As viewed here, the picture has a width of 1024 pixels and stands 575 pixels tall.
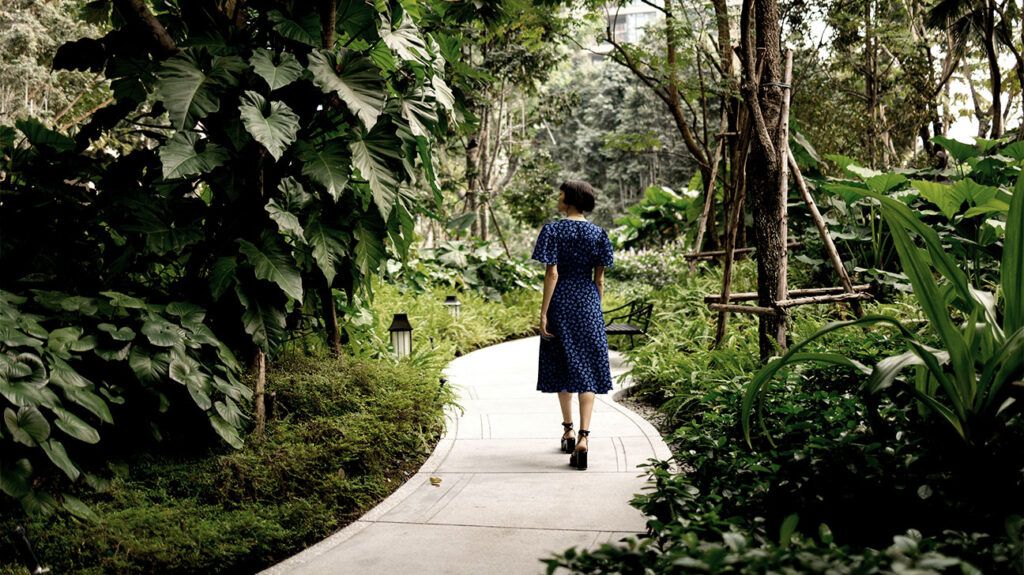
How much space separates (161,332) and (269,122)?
1.04 m

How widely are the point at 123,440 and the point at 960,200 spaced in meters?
5.62

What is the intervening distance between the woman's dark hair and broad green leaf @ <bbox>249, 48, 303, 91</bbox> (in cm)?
152

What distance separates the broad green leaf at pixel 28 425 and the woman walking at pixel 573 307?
2439mm

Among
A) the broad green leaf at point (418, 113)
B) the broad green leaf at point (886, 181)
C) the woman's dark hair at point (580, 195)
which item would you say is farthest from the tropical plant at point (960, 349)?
the broad green leaf at point (886, 181)

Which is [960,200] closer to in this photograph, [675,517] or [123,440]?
[675,517]

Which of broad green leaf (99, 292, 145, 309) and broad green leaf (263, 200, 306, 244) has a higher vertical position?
broad green leaf (263, 200, 306, 244)

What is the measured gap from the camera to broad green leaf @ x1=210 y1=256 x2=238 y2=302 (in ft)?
11.6

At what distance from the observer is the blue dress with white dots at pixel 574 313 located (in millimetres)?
4234

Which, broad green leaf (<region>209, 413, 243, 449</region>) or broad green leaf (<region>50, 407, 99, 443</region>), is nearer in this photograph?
broad green leaf (<region>50, 407, 99, 443</region>)

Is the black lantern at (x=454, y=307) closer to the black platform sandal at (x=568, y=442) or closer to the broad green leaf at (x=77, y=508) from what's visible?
the black platform sandal at (x=568, y=442)

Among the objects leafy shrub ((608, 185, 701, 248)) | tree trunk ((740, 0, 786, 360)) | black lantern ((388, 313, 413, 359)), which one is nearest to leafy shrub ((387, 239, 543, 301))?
leafy shrub ((608, 185, 701, 248))

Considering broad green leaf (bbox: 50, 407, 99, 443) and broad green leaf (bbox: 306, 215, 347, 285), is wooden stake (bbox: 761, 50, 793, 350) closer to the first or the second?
broad green leaf (bbox: 306, 215, 347, 285)

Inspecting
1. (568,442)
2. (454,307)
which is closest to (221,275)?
(568,442)

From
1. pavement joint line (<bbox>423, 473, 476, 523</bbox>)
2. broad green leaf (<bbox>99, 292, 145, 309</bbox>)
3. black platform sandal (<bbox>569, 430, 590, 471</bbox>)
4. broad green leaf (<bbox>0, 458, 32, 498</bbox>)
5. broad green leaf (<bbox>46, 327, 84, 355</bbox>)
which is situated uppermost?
broad green leaf (<bbox>99, 292, 145, 309</bbox>)
